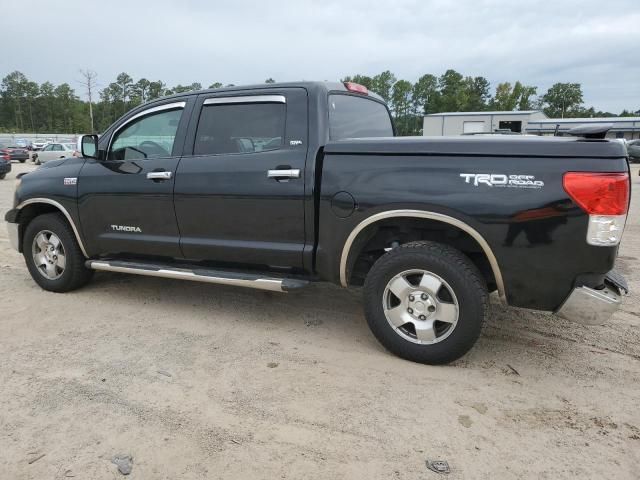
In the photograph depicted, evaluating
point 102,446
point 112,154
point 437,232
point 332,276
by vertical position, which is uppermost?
point 112,154

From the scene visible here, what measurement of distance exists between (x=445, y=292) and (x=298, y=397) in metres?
1.15

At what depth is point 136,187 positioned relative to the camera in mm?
4297

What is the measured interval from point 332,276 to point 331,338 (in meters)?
0.53

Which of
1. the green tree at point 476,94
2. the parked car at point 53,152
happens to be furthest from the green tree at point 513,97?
the parked car at point 53,152

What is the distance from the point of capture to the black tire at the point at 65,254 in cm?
478

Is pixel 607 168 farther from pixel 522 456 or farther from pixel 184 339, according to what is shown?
pixel 184 339

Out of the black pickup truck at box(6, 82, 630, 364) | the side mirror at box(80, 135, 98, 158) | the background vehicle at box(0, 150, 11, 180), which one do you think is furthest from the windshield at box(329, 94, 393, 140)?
the background vehicle at box(0, 150, 11, 180)

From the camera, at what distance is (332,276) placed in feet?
12.0

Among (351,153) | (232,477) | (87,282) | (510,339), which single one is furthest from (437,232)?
(87,282)

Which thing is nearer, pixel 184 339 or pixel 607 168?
pixel 607 168

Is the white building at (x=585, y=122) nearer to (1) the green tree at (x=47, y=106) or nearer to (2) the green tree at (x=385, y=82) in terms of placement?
(2) the green tree at (x=385, y=82)

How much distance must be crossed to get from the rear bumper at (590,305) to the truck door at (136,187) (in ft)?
9.81

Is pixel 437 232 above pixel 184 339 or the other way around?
above

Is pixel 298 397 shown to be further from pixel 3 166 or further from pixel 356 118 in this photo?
pixel 3 166
